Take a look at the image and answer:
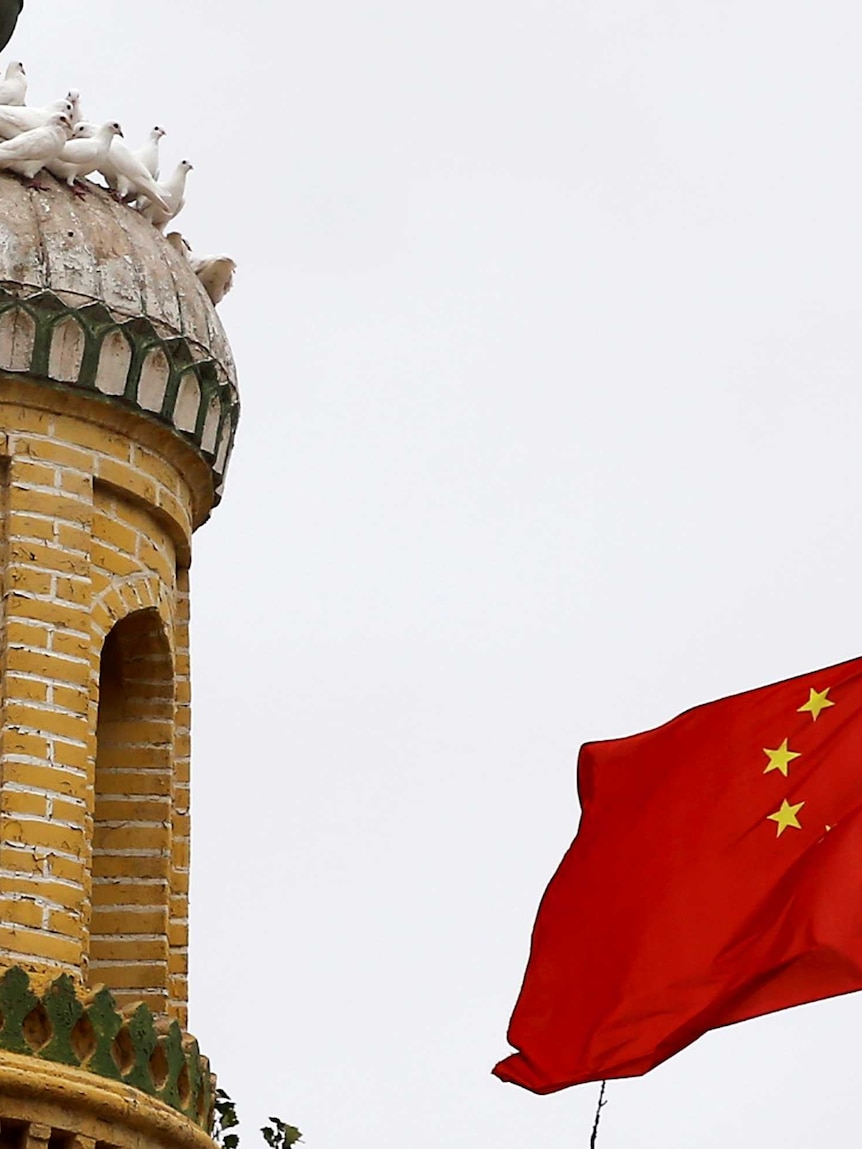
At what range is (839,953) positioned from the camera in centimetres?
2483

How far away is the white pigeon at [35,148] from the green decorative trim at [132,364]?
3.50ft

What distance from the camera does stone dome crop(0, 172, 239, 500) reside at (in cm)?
2683

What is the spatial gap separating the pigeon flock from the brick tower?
161 mm

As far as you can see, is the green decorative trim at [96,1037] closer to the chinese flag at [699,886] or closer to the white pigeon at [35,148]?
the chinese flag at [699,886]

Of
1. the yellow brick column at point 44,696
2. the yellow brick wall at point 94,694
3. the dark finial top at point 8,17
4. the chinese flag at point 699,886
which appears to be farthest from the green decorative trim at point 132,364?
the chinese flag at point 699,886

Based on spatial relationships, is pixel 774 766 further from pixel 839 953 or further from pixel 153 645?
pixel 153 645

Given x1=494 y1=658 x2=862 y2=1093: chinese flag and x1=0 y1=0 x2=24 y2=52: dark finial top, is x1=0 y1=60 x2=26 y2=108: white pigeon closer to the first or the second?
x1=0 y1=0 x2=24 y2=52: dark finial top

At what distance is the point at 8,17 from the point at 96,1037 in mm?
7468

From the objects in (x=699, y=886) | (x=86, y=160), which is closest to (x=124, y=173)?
(x=86, y=160)

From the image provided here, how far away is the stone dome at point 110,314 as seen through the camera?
26828 millimetres

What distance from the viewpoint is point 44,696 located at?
85.4 ft

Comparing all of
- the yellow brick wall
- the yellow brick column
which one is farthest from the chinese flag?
the yellow brick column

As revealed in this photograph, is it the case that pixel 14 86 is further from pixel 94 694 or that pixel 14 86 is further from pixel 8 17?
pixel 94 694

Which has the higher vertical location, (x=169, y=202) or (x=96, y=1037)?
(x=169, y=202)
